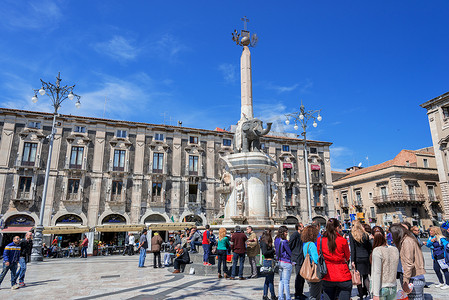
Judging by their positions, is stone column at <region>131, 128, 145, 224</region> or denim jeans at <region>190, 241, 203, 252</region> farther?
stone column at <region>131, 128, 145, 224</region>

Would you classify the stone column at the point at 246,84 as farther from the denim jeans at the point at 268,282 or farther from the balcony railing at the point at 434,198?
the balcony railing at the point at 434,198

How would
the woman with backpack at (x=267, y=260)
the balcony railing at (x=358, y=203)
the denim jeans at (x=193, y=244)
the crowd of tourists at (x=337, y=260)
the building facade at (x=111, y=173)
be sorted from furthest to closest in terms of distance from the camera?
the balcony railing at (x=358, y=203) → the building facade at (x=111, y=173) → the denim jeans at (x=193, y=244) → the woman with backpack at (x=267, y=260) → the crowd of tourists at (x=337, y=260)

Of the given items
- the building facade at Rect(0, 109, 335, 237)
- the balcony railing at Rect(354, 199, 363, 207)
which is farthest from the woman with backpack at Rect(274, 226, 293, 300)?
the balcony railing at Rect(354, 199, 363, 207)

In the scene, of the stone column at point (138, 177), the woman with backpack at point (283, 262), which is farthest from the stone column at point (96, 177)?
the woman with backpack at point (283, 262)

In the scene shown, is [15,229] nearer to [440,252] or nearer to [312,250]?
[312,250]

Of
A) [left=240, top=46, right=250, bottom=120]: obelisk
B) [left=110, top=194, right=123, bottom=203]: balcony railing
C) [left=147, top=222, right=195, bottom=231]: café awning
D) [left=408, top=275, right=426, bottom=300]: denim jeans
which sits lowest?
[left=408, top=275, right=426, bottom=300]: denim jeans

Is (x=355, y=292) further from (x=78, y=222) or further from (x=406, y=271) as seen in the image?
(x=78, y=222)

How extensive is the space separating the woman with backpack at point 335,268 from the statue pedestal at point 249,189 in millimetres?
8011

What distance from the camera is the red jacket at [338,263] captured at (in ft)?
13.9

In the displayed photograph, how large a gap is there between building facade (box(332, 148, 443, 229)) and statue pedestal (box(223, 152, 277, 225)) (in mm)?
25847

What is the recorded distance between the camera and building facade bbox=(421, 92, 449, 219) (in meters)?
30.0

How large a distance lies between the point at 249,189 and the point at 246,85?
17.9ft

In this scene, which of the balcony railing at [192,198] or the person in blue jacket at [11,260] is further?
the balcony railing at [192,198]

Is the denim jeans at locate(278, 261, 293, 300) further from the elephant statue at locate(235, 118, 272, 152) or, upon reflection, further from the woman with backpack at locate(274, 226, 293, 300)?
the elephant statue at locate(235, 118, 272, 152)
